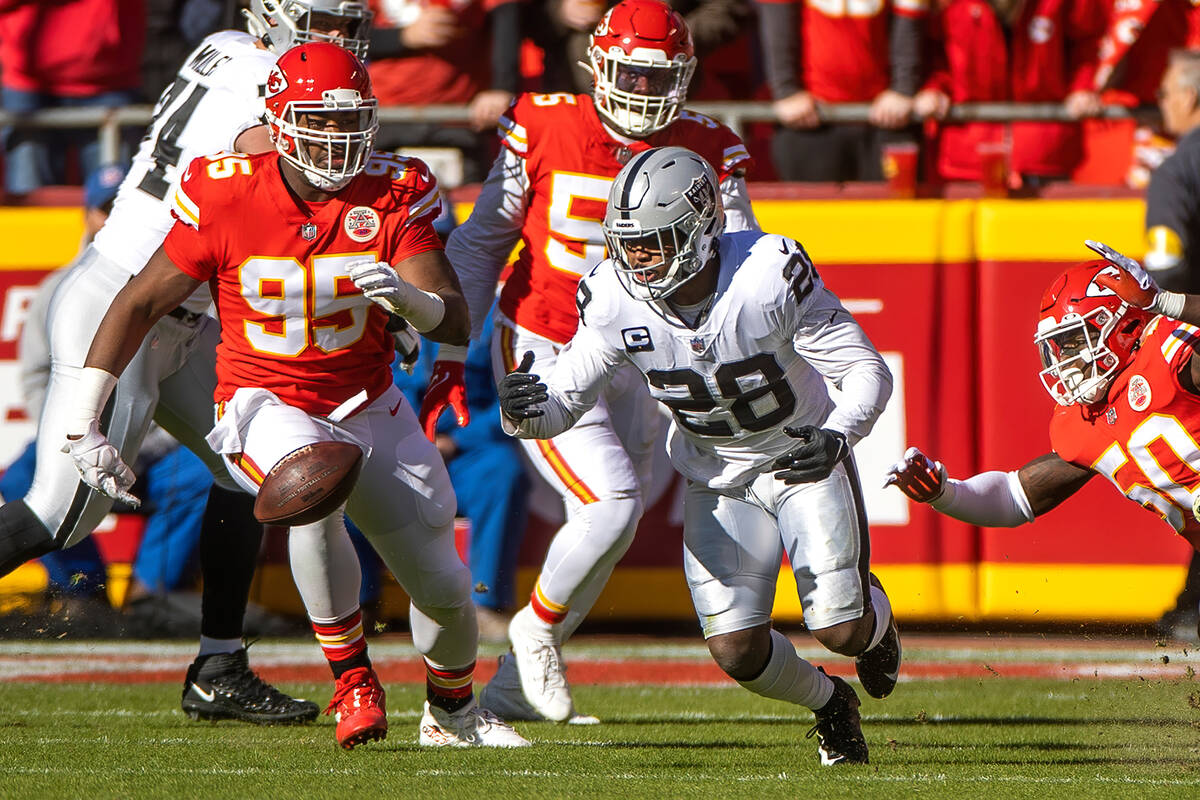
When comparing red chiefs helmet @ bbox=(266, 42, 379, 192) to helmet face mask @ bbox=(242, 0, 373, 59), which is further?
helmet face mask @ bbox=(242, 0, 373, 59)

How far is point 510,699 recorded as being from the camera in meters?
5.04

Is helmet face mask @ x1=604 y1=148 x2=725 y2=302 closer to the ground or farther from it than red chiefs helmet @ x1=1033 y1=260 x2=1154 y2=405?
farther from it

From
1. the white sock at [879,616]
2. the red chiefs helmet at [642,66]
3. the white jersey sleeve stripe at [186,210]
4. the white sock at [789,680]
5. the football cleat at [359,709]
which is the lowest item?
the football cleat at [359,709]

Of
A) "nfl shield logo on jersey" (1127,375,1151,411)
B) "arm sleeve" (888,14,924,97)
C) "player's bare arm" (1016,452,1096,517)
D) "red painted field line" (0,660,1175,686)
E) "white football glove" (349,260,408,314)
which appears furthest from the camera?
"arm sleeve" (888,14,924,97)

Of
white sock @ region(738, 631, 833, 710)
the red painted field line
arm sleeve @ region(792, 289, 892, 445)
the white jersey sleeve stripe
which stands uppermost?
the white jersey sleeve stripe

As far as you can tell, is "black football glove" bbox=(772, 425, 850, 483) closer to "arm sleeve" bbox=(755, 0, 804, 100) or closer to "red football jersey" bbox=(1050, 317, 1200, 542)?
"red football jersey" bbox=(1050, 317, 1200, 542)

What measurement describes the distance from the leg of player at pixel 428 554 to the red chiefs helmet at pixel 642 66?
107cm

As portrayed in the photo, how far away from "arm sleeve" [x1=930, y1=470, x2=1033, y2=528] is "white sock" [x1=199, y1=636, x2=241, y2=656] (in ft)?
6.76

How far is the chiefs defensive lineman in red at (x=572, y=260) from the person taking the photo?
190 inches

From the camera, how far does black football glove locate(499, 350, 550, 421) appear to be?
411 centimetres

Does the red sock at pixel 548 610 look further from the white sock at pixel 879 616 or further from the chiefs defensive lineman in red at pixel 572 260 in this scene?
the white sock at pixel 879 616

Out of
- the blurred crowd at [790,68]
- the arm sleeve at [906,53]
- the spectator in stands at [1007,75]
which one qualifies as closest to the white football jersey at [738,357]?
the blurred crowd at [790,68]

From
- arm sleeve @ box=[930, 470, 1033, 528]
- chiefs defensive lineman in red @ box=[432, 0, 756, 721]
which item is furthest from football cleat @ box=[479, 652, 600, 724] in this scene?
arm sleeve @ box=[930, 470, 1033, 528]

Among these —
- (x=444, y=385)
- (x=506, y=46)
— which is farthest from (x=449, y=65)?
(x=444, y=385)
